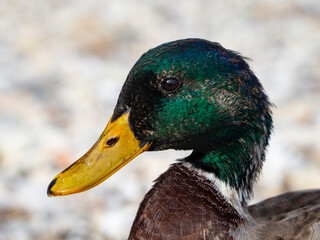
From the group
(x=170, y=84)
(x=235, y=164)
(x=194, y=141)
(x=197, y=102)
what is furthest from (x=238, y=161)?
(x=170, y=84)

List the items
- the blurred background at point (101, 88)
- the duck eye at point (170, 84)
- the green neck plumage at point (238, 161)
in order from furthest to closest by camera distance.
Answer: the blurred background at point (101, 88), the green neck plumage at point (238, 161), the duck eye at point (170, 84)

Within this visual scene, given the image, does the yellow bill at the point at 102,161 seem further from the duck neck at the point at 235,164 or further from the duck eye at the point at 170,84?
the duck neck at the point at 235,164

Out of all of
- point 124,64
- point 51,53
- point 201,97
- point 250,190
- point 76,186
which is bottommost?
point 250,190

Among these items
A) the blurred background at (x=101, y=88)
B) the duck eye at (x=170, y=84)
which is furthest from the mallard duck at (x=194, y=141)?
the blurred background at (x=101, y=88)

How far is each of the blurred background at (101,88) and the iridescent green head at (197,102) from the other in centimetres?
106

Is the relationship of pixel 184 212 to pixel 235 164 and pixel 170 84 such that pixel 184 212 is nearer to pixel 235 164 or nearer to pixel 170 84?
pixel 235 164

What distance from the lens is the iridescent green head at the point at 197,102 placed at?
5.80 feet

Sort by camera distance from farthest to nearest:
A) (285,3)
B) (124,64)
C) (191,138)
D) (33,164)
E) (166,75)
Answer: (285,3) → (124,64) → (33,164) → (191,138) → (166,75)

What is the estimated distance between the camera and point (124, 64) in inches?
156

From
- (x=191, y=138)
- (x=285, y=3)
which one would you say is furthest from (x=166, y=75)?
(x=285, y=3)

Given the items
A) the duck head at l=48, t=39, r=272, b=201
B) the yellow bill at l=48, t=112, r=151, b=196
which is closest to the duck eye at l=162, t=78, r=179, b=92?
the duck head at l=48, t=39, r=272, b=201

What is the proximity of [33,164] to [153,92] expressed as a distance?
57.6 inches

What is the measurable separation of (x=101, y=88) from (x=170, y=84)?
200 cm

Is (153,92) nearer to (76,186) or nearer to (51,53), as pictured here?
(76,186)
